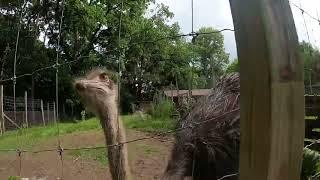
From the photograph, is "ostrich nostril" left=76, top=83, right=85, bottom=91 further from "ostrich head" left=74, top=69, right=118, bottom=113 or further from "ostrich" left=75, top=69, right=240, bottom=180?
"ostrich" left=75, top=69, right=240, bottom=180

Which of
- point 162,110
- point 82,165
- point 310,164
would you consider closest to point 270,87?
point 310,164

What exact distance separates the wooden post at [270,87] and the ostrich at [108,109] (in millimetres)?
1324

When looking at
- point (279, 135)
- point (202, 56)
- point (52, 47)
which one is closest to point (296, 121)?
point (279, 135)

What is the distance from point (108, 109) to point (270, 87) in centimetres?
139

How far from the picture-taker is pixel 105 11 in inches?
799

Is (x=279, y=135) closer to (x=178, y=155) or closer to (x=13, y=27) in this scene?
(x=178, y=155)

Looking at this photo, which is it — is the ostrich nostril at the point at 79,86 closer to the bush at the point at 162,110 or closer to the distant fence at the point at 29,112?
the bush at the point at 162,110

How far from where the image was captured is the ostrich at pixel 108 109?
205 cm

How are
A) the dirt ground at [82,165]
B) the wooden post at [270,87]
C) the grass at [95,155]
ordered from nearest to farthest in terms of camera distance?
the wooden post at [270,87]
the dirt ground at [82,165]
the grass at [95,155]

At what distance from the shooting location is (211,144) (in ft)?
8.34

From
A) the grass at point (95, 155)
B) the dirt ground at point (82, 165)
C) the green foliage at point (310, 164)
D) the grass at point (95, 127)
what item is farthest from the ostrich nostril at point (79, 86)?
the grass at point (95, 155)

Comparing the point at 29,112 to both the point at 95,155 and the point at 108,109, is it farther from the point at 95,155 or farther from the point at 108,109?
the point at 108,109

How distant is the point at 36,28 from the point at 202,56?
10.3 meters

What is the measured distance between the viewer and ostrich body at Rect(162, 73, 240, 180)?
2.50 meters
